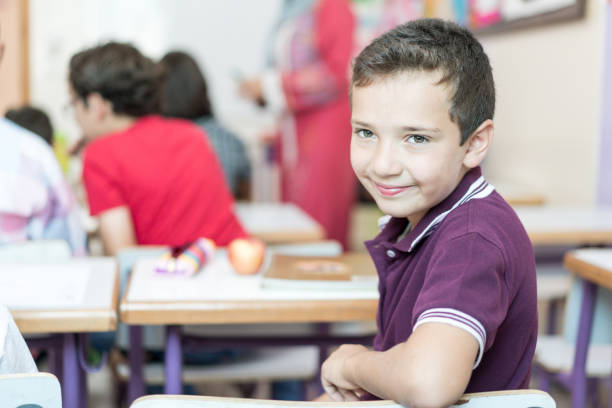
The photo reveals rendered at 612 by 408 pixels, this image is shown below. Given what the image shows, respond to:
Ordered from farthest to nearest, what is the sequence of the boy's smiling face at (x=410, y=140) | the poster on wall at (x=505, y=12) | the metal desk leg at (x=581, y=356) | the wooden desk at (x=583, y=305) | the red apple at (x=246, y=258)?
the poster on wall at (x=505, y=12) < the metal desk leg at (x=581, y=356) < the wooden desk at (x=583, y=305) < the red apple at (x=246, y=258) < the boy's smiling face at (x=410, y=140)

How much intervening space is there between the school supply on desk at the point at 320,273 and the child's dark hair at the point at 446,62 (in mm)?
489

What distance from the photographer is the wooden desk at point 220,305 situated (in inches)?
50.7

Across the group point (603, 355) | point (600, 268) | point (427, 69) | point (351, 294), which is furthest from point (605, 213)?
point (427, 69)

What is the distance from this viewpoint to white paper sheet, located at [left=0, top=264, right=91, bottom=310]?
1.24 m

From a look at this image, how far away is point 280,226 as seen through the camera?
7.59ft

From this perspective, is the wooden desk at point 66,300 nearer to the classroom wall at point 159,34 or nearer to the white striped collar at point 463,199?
the white striped collar at point 463,199

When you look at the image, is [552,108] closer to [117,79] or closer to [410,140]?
[117,79]

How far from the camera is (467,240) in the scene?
0.90m

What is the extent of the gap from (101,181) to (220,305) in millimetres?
787

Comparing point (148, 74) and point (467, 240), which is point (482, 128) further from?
point (148, 74)

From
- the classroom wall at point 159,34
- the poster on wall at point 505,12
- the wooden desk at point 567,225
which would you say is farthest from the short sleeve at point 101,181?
the classroom wall at point 159,34

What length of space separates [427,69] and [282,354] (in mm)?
1081

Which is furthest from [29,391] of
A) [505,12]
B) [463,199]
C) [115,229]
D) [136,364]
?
[505,12]

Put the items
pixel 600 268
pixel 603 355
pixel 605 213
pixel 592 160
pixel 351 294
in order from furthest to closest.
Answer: pixel 592 160
pixel 605 213
pixel 603 355
pixel 600 268
pixel 351 294
